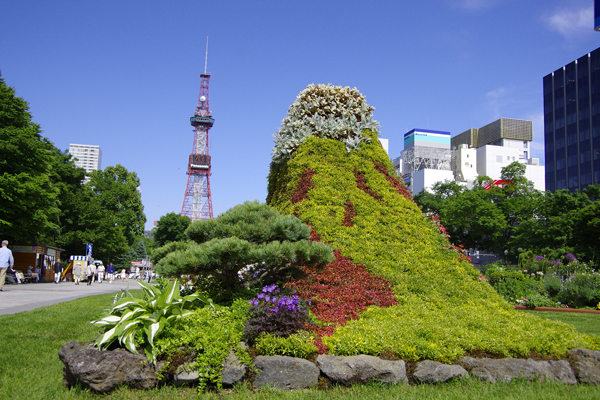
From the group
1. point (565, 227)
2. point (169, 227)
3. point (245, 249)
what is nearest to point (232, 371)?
point (245, 249)

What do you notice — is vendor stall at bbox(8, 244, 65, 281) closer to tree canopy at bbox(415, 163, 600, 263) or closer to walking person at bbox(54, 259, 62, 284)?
walking person at bbox(54, 259, 62, 284)

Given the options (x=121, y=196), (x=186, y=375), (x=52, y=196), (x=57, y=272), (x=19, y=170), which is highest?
(x=121, y=196)

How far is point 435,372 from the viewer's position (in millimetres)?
4582

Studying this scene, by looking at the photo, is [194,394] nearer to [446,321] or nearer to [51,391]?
[51,391]

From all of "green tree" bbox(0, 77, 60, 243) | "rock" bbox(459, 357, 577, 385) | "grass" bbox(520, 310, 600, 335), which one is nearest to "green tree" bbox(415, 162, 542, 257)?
"grass" bbox(520, 310, 600, 335)

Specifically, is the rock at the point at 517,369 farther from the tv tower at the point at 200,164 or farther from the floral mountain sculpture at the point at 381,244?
the tv tower at the point at 200,164

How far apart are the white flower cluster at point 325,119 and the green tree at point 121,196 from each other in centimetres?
4097

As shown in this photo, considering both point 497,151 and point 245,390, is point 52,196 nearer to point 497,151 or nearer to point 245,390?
point 245,390

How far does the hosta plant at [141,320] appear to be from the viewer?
4672 mm

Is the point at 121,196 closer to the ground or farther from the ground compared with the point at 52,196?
farther from the ground

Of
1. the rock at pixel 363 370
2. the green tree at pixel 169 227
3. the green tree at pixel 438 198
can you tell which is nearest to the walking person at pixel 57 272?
the rock at pixel 363 370

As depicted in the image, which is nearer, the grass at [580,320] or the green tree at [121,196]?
the grass at [580,320]

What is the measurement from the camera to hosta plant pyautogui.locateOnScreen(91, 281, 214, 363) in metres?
4.67

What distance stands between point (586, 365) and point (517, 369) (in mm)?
911
